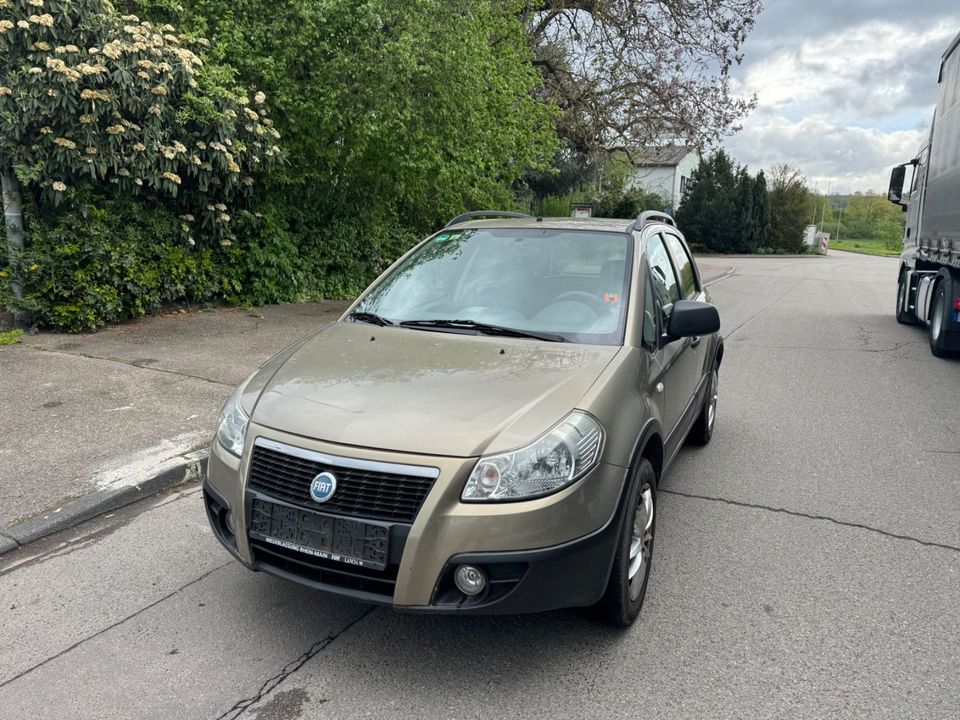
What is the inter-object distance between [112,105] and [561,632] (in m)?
7.64

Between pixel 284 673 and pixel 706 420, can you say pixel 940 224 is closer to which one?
pixel 706 420

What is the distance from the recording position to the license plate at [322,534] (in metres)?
2.57

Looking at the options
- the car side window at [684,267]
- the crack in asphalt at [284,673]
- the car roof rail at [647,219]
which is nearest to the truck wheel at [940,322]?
the car side window at [684,267]

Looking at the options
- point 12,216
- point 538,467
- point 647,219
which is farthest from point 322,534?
point 12,216

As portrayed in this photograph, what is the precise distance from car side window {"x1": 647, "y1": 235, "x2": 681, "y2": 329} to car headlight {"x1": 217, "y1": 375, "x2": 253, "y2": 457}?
2165mm

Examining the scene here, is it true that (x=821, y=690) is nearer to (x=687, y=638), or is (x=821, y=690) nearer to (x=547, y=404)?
(x=687, y=638)

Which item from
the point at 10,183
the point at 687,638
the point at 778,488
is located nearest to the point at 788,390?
the point at 778,488

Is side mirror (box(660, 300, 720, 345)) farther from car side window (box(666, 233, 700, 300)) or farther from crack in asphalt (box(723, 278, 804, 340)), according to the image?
crack in asphalt (box(723, 278, 804, 340))

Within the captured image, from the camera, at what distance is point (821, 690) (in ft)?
8.93

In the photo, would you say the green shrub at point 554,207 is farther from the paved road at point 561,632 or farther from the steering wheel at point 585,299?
the steering wheel at point 585,299

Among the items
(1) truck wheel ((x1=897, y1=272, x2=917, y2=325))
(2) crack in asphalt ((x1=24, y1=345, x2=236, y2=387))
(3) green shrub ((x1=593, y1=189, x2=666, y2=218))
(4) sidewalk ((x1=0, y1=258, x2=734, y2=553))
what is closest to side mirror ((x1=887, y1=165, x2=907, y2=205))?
(1) truck wheel ((x1=897, y1=272, x2=917, y2=325))

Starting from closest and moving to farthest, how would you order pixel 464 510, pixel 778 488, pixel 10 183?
pixel 464 510, pixel 778 488, pixel 10 183

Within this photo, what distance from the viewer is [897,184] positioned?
43.7 feet

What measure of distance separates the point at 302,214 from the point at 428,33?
3.55 metres
